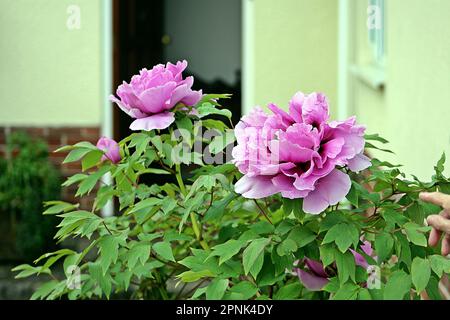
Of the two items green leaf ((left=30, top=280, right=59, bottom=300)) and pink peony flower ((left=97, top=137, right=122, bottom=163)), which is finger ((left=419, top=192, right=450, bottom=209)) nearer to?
pink peony flower ((left=97, top=137, right=122, bottom=163))

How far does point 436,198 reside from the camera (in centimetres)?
134

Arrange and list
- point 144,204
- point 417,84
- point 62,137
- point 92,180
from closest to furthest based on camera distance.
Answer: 1. point 144,204
2. point 92,180
3. point 417,84
4. point 62,137

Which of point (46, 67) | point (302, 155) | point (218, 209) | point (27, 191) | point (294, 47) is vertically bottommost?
point (27, 191)

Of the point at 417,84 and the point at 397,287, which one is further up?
the point at 417,84

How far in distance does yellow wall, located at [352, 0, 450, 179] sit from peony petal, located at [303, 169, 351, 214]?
4.04 feet

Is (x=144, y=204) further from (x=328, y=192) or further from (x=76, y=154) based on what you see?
(x=328, y=192)

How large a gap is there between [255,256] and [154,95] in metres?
0.36

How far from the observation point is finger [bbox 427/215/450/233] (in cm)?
133

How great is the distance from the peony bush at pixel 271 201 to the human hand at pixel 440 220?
2 cm

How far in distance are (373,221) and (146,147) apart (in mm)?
408

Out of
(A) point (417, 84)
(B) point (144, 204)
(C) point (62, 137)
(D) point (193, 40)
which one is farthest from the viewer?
(D) point (193, 40)

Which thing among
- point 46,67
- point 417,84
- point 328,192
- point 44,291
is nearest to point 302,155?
point 328,192

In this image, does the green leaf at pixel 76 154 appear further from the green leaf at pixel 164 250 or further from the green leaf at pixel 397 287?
the green leaf at pixel 397 287
